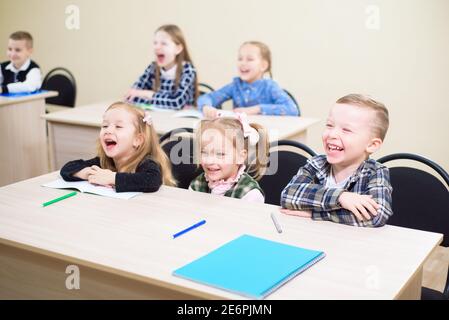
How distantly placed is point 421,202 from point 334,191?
0.43 metres

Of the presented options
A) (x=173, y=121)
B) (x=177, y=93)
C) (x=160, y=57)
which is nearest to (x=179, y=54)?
(x=160, y=57)

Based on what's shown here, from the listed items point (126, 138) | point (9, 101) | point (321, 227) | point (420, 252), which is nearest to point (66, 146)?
point (9, 101)

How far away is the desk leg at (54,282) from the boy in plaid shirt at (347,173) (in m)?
0.54

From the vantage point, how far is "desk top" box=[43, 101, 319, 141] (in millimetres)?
3271

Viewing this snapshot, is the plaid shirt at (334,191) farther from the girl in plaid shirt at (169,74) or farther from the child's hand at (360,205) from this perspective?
the girl in plaid shirt at (169,74)

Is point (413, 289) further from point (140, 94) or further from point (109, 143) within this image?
point (140, 94)

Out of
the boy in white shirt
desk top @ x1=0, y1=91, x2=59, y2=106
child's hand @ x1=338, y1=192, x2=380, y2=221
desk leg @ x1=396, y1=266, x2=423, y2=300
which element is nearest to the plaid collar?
child's hand @ x1=338, y1=192, x2=380, y2=221

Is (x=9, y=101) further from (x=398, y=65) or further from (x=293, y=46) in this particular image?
(x=398, y=65)

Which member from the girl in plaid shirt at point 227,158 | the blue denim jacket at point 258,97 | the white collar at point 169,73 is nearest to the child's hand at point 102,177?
the girl in plaid shirt at point 227,158

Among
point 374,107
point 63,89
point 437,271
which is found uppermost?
point 374,107

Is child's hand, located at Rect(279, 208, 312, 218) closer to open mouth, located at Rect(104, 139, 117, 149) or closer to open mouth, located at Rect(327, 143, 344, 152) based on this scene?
open mouth, located at Rect(327, 143, 344, 152)

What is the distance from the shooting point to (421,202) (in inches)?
84.8

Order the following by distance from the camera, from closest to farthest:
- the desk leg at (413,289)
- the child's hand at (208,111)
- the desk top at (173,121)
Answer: the desk leg at (413,289), the desk top at (173,121), the child's hand at (208,111)

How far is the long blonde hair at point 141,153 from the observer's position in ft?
7.80
